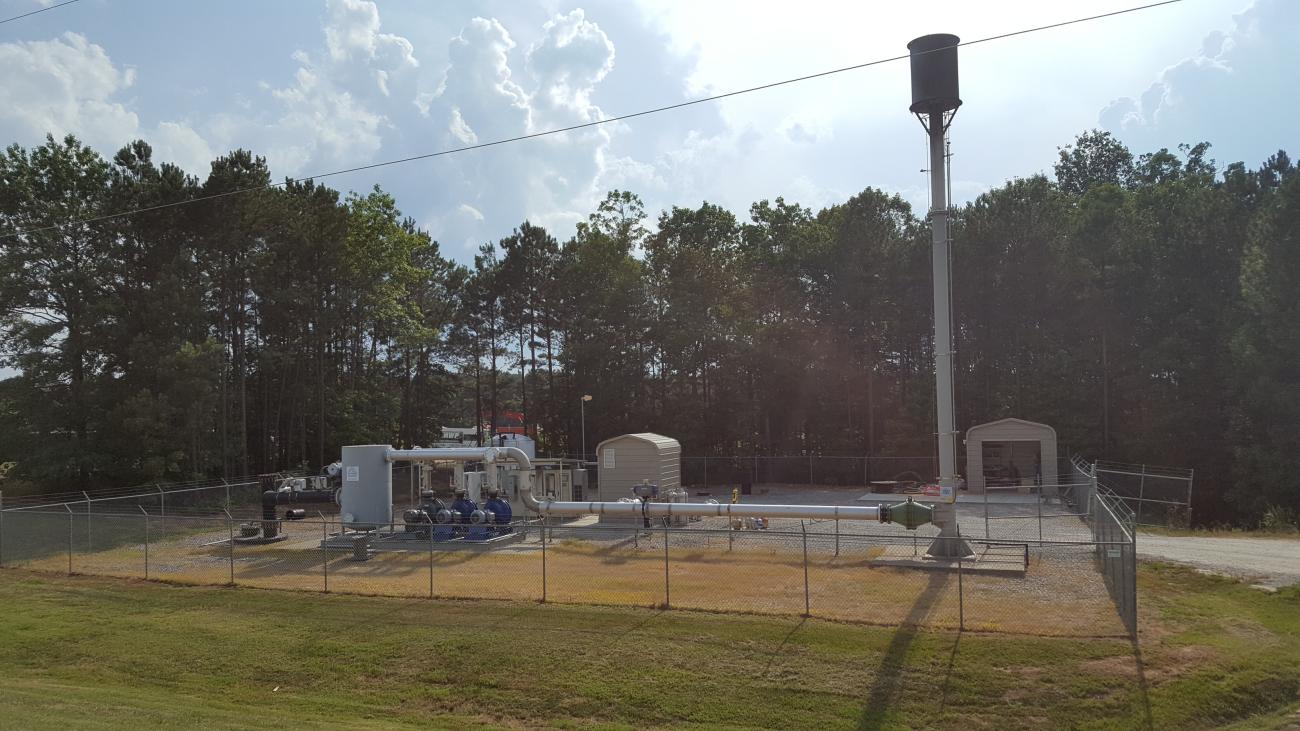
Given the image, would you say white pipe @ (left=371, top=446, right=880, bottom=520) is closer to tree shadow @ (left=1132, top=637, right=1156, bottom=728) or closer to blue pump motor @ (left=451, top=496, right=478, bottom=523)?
blue pump motor @ (left=451, top=496, right=478, bottom=523)

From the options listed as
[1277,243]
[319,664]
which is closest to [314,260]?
[319,664]

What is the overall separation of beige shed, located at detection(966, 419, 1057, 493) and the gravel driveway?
10121mm

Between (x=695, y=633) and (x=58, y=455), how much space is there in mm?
33869

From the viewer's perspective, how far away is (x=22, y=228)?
36.4 meters

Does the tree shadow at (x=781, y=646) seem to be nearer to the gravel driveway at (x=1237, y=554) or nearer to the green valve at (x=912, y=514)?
the green valve at (x=912, y=514)

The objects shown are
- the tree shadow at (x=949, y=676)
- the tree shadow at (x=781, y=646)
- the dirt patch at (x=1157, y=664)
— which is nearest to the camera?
the tree shadow at (x=949, y=676)

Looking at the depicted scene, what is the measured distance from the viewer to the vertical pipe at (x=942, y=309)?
1834cm

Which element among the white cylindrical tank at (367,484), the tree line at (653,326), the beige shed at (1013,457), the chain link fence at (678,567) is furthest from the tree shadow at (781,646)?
the tree line at (653,326)

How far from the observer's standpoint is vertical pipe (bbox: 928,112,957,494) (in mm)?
Result: 18344

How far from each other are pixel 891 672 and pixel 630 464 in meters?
20.0

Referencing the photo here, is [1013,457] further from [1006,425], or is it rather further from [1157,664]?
[1157,664]

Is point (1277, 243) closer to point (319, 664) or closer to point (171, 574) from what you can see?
point (319, 664)

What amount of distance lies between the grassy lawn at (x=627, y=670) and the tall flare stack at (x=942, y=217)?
408 centimetres

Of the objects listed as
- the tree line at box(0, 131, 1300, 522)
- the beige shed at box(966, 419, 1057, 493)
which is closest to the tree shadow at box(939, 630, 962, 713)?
the beige shed at box(966, 419, 1057, 493)
